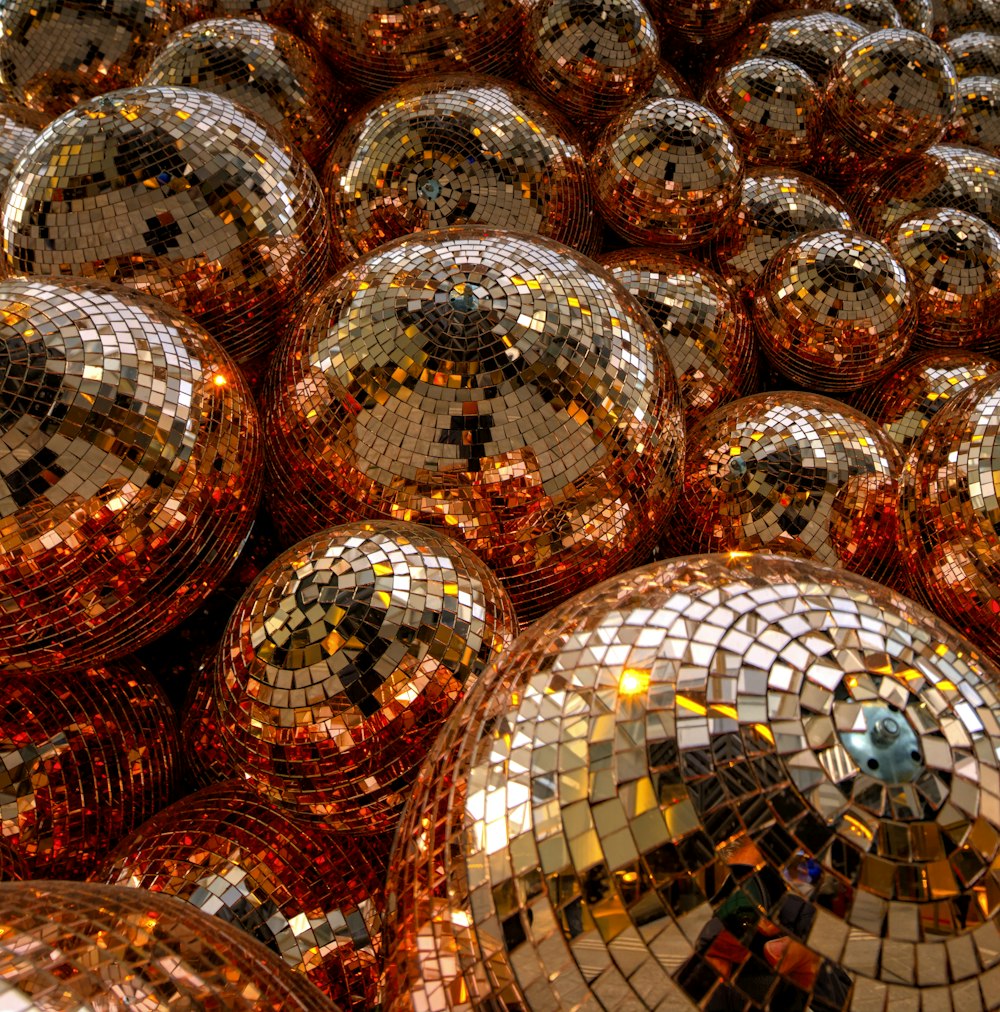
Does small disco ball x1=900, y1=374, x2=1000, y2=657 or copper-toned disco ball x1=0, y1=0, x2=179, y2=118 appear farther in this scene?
copper-toned disco ball x1=0, y1=0, x2=179, y2=118

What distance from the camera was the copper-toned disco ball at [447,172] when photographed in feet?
4.91

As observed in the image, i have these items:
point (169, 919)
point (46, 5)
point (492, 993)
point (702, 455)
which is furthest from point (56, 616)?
point (46, 5)

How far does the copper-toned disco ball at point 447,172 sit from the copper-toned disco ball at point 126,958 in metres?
1.20

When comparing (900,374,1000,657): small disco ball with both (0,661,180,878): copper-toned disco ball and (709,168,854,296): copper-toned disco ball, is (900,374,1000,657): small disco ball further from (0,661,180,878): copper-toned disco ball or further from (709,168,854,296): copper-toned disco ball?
(0,661,180,878): copper-toned disco ball

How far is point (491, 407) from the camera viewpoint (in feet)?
3.27

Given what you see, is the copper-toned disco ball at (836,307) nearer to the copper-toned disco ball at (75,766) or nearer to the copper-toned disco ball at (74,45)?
the copper-toned disco ball at (75,766)

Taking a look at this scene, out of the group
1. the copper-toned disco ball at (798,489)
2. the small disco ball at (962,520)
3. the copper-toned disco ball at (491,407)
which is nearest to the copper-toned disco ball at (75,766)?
the copper-toned disco ball at (491,407)

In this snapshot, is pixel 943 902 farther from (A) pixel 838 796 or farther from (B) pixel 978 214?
(B) pixel 978 214

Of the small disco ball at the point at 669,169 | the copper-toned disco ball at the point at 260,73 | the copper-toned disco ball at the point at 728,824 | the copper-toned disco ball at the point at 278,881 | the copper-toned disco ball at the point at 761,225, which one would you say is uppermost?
the copper-toned disco ball at the point at 260,73

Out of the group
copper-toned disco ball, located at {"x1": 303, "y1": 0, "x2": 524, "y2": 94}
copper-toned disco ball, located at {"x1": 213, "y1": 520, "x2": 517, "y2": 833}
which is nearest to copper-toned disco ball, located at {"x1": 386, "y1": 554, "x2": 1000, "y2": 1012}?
copper-toned disco ball, located at {"x1": 213, "y1": 520, "x2": 517, "y2": 833}

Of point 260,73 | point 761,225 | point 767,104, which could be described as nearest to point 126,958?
point 260,73

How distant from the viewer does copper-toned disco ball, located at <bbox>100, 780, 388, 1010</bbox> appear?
0.91 m

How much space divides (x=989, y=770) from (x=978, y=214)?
Result: 7.43 feet

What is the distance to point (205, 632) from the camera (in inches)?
52.5
